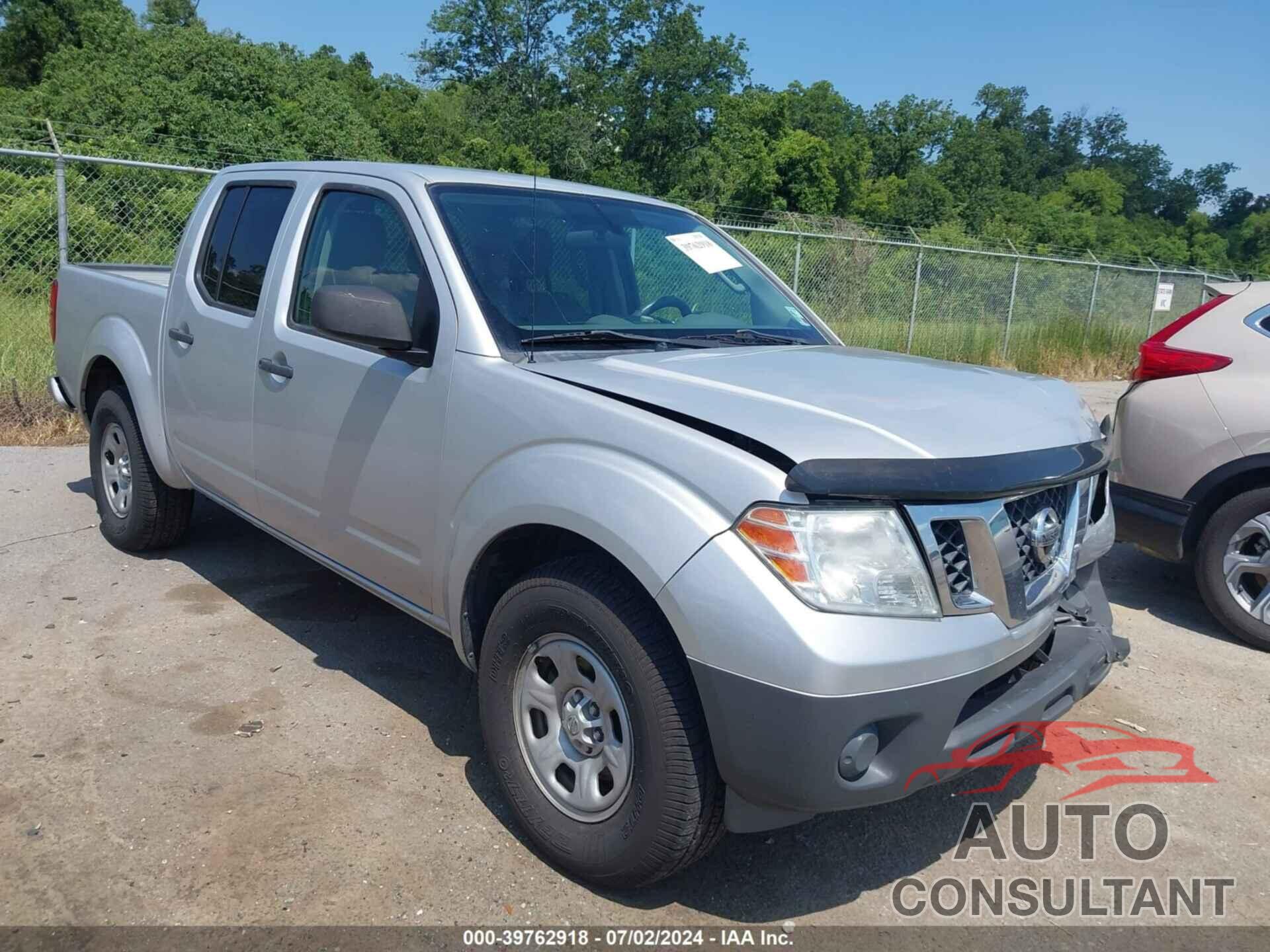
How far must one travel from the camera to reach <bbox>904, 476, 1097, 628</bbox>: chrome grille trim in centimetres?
245

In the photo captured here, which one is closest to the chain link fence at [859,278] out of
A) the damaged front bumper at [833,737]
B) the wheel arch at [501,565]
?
the damaged front bumper at [833,737]

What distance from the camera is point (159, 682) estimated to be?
400cm

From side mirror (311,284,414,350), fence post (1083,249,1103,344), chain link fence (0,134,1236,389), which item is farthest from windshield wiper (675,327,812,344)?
fence post (1083,249,1103,344)

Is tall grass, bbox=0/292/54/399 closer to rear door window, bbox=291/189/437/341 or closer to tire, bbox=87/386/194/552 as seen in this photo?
tire, bbox=87/386/194/552

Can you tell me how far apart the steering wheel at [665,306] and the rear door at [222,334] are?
1493 mm

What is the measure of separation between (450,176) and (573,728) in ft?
6.74

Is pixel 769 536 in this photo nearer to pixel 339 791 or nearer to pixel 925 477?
pixel 925 477

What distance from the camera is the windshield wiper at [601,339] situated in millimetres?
3266

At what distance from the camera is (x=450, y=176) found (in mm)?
3734

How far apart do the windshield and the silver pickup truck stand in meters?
0.01

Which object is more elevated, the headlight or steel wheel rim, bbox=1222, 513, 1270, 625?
the headlight

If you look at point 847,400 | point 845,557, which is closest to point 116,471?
point 847,400

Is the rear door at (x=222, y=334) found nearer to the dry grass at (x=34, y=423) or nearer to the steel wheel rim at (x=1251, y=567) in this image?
the dry grass at (x=34, y=423)

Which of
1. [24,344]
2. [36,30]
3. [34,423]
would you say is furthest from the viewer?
[36,30]
